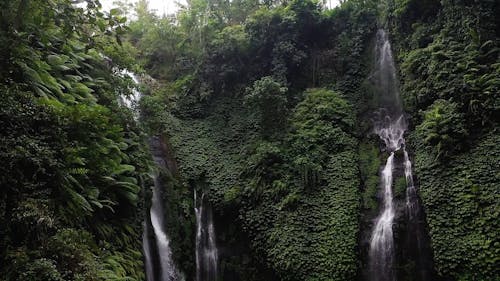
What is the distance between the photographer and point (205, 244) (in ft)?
38.4

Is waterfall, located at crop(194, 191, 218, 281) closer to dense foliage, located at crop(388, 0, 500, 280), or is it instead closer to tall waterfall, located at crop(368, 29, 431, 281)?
tall waterfall, located at crop(368, 29, 431, 281)

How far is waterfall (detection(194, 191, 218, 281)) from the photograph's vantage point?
36.8 feet

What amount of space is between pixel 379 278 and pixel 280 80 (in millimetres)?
8022

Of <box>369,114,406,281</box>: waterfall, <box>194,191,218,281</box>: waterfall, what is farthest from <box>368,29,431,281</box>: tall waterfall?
<box>194,191,218,281</box>: waterfall

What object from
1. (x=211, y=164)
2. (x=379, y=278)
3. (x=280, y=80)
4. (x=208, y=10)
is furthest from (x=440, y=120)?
(x=208, y=10)

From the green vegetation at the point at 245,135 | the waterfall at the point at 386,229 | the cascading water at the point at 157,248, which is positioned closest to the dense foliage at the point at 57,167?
the green vegetation at the point at 245,135

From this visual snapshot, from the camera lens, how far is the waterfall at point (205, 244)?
1123 centimetres

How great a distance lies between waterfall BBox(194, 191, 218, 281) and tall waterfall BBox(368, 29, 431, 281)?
449cm

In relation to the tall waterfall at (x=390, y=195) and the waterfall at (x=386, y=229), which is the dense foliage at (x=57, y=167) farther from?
the tall waterfall at (x=390, y=195)

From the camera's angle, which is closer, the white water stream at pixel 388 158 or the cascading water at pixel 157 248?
the cascading water at pixel 157 248

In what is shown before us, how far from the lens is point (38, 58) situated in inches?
296

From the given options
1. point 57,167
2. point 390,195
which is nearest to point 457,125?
point 390,195

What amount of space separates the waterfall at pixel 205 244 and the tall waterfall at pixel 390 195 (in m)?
4.49

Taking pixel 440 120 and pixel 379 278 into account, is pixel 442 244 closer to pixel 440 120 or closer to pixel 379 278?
pixel 379 278
